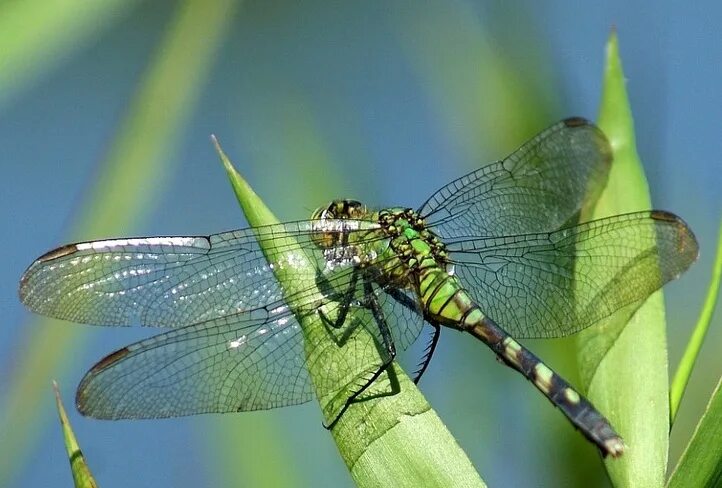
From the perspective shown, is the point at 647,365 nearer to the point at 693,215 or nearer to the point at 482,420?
the point at 482,420

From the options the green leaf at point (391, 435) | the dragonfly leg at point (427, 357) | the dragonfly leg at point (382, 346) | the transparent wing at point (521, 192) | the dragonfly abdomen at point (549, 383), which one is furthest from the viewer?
the transparent wing at point (521, 192)

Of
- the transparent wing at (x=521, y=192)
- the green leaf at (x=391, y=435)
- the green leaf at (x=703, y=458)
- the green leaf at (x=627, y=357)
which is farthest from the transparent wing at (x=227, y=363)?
the green leaf at (x=703, y=458)

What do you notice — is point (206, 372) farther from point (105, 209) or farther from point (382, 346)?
point (105, 209)

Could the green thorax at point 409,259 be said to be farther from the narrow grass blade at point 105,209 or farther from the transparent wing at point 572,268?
the narrow grass blade at point 105,209

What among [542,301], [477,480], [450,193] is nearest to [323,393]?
[477,480]

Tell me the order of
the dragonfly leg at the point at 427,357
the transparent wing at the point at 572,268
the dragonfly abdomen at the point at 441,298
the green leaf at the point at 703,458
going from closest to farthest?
1. the green leaf at the point at 703,458
2. the transparent wing at the point at 572,268
3. the dragonfly leg at the point at 427,357
4. the dragonfly abdomen at the point at 441,298

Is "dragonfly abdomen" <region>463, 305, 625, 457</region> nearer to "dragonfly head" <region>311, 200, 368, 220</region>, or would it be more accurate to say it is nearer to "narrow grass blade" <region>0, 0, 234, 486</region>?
"dragonfly head" <region>311, 200, 368, 220</region>
